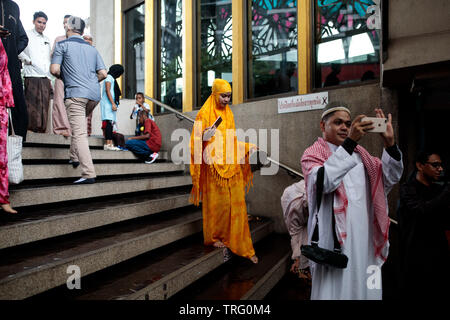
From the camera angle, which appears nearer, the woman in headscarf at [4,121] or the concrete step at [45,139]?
the woman in headscarf at [4,121]

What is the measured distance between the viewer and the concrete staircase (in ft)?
7.02

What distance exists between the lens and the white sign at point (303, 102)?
453 cm

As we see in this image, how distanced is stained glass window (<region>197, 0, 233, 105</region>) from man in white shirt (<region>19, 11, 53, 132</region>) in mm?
2985

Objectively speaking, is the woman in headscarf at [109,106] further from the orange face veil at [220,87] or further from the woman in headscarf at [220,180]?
the orange face veil at [220,87]

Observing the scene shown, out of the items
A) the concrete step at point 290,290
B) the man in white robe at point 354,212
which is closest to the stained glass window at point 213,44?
the concrete step at point 290,290

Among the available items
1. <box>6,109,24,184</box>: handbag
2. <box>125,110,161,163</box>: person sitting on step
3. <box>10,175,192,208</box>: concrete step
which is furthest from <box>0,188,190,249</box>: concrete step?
<box>125,110,161,163</box>: person sitting on step

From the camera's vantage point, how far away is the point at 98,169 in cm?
404

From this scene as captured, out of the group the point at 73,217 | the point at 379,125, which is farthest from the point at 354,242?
the point at 73,217

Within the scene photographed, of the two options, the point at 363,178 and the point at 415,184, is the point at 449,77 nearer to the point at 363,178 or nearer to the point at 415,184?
the point at 415,184

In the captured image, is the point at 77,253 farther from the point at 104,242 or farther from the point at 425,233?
the point at 425,233

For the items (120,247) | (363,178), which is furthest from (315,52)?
(120,247)

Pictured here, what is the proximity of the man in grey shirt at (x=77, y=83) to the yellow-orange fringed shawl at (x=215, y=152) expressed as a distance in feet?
4.30

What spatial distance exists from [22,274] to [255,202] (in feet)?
12.6
